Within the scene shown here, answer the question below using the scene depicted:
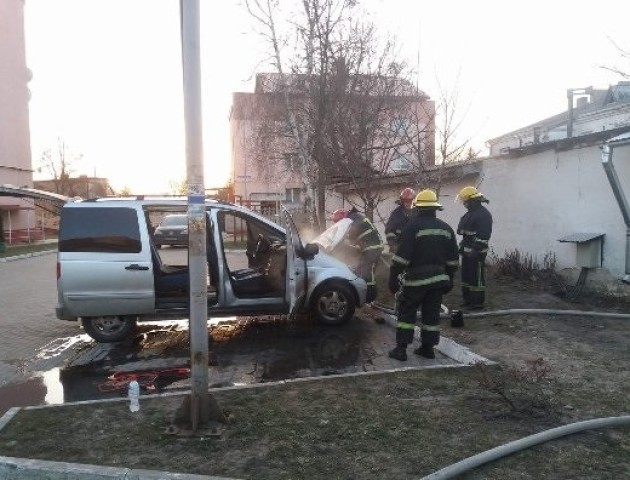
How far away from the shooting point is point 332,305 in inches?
292

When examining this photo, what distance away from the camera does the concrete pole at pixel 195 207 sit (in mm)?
3762

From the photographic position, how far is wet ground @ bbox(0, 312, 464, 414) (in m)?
5.38

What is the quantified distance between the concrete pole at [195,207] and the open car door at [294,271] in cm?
247

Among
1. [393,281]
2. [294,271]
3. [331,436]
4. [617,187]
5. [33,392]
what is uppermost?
[617,187]

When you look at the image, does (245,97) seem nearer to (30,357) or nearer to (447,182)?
(447,182)

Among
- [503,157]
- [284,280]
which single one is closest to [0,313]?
[284,280]

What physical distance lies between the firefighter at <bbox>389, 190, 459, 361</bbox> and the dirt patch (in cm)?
81

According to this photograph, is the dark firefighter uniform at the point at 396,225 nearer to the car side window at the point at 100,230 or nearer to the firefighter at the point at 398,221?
the firefighter at the point at 398,221

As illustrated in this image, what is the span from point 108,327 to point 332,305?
298cm

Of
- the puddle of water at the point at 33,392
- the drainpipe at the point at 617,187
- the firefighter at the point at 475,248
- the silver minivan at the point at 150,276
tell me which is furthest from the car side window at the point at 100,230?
the drainpipe at the point at 617,187

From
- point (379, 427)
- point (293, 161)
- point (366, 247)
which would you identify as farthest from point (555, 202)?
point (293, 161)

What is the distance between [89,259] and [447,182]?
27.4ft

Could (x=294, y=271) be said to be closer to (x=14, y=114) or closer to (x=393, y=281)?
(x=393, y=281)

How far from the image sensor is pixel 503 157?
429 inches
